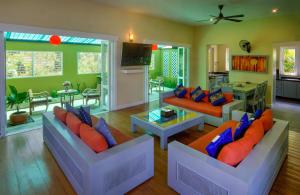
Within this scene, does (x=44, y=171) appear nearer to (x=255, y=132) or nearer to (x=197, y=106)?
(x=255, y=132)

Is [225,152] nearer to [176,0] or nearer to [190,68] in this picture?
[176,0]

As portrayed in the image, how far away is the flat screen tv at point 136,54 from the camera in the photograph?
6.15 meters

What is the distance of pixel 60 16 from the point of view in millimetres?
4742

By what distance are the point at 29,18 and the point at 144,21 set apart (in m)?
3.46

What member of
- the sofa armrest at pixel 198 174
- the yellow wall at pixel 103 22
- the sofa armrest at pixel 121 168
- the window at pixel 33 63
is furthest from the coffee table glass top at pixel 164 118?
the window at pixel 33 63

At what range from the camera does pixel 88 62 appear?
9.80 meters

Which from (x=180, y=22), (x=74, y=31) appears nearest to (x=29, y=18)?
(x=74, y=31)

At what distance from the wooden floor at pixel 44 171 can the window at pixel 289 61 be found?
206 inches

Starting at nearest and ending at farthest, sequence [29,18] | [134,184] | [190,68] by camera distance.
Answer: [134,184], [29,18], [190,68]

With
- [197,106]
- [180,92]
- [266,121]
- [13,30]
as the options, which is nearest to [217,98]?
[197,106]

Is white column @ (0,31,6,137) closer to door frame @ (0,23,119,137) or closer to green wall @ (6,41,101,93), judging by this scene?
door frame @ (0,23,119,137)

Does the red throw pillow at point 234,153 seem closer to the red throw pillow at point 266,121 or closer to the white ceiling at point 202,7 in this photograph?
the red throw pillow at point 266,121

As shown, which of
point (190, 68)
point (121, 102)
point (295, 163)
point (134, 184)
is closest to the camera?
point (134, 184)

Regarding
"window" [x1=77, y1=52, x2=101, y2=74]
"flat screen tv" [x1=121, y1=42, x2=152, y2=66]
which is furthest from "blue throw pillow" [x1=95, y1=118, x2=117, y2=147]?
"window" [x1=77, y1=52, x2=101, y2=74]
